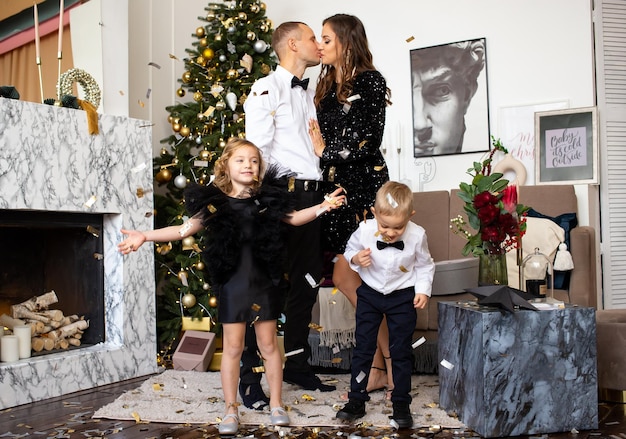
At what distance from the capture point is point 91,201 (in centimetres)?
357

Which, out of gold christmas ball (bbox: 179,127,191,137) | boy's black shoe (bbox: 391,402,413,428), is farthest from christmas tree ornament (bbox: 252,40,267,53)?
boy's black shoe (bbox: 391,402,413,428)

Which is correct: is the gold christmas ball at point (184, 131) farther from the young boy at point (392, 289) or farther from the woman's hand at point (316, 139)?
the young boy at point (392, 289)

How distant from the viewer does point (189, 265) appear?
4281mm

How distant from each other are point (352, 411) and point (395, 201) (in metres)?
0.85

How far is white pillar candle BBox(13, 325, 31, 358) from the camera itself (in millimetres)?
3328

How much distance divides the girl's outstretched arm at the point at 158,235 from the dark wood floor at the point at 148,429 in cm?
71

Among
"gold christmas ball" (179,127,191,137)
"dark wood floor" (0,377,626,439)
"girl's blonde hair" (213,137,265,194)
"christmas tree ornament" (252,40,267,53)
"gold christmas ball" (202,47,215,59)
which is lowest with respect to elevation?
"dark wood floor" (0,377,626,439)

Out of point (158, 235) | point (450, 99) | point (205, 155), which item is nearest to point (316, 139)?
point (158, 235)

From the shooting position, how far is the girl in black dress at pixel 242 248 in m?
2.63

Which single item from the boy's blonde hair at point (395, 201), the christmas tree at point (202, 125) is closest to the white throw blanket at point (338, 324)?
the christmas tree at point (202, 125)

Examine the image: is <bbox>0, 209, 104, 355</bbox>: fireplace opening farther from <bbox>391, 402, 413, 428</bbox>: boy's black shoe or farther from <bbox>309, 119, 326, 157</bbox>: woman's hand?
<bbox>391, 402, 413, 428</bbox>: boy's black shoe

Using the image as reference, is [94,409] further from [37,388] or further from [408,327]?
→ [408,327]

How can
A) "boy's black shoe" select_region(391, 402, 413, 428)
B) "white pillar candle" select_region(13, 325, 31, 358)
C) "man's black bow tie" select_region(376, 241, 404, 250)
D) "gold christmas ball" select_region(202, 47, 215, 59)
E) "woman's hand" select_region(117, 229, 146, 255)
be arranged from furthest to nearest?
"gold christmas ball" select_region(202, 47, 215, 59)
"white pillar candle" select_region(13, 325, 31, 358)
"man's black bow tie" select_region(376, 241, 404, 250)
"boy's black shoe" select_region(391, 402, 413, 428)
"woman's hand" select_region(117, 229, 146, 255)

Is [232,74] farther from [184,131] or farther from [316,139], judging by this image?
[316,139]
